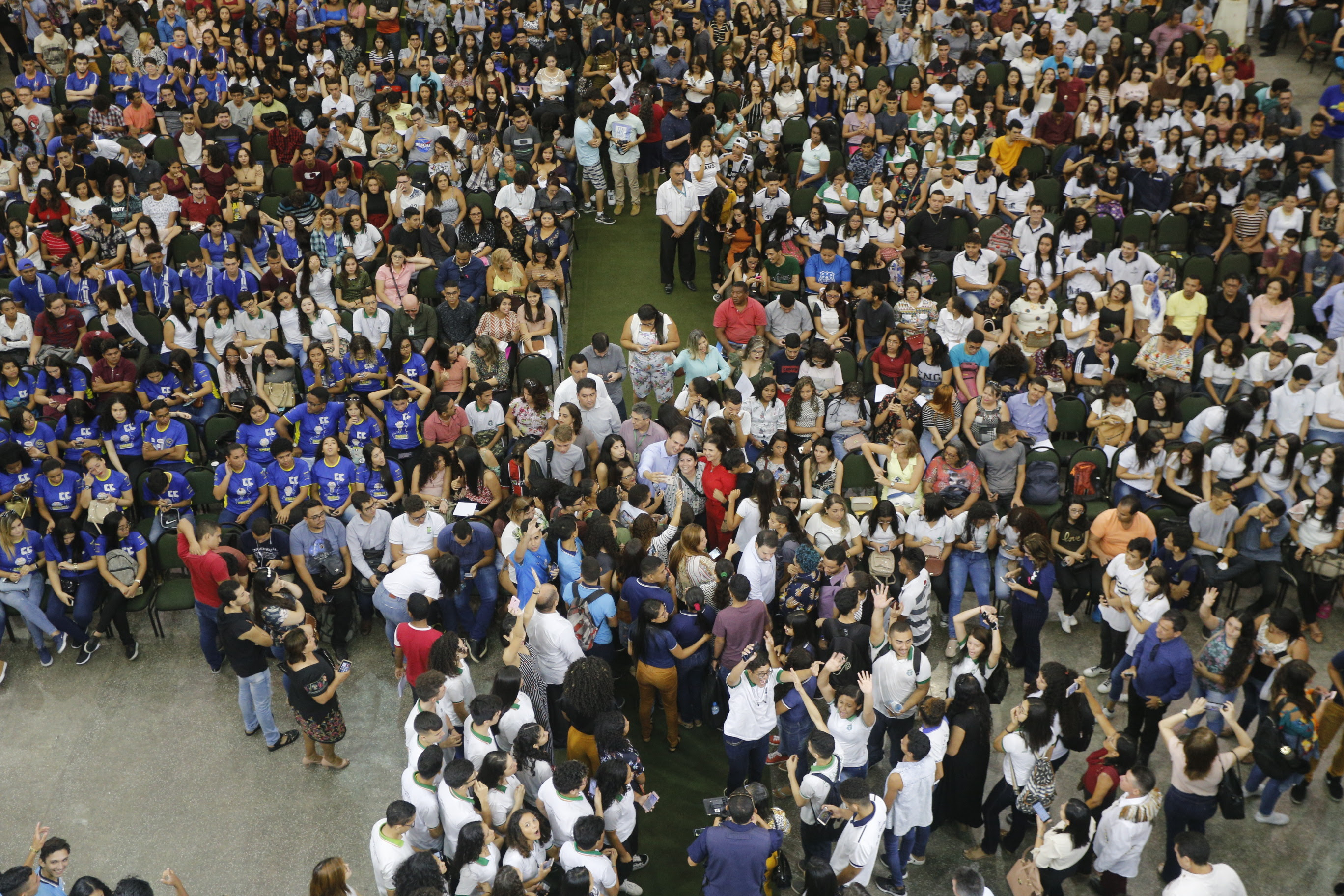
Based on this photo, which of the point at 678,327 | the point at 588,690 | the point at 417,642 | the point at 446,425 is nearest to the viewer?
the point at 588,690

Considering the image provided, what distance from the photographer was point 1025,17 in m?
13.9

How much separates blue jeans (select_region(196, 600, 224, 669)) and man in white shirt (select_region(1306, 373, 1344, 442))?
859cm

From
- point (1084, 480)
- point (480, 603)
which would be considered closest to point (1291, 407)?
point (1084, 480)

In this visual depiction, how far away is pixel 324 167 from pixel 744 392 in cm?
557

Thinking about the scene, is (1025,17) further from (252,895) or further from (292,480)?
(252,895)

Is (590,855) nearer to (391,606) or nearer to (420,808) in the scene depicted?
(420,808)

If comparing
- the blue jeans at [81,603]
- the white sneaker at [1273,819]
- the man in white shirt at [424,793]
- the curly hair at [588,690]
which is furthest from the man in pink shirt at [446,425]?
the white sneaker at [1273,819]

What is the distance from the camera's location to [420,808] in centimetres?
618

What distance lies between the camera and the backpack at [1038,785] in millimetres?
6434

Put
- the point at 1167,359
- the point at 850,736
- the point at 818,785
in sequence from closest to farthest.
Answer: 1. the point at 818,785
2. the point at 850,736
3. the point at 1167,359

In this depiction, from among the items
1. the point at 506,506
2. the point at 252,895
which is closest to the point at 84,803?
the point at 252,895

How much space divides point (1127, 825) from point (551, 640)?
3.44m

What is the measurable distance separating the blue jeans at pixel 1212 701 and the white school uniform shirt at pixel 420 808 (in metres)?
4.43

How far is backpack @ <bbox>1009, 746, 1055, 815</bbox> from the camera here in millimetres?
6434
